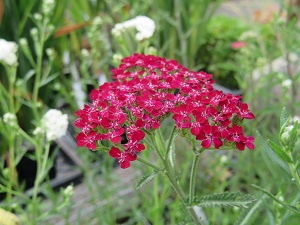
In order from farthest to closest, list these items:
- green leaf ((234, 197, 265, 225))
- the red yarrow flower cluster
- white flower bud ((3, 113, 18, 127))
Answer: white flower bud ((3, 113, 18, 127))
green leaf ((234, 197, 265, 225))
the red yarrow flower cluster

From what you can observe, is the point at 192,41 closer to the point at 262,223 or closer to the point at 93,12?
the point at 93,12

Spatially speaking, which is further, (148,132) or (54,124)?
(54,124)

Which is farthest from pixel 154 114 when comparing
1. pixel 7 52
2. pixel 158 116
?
pixel 7 52

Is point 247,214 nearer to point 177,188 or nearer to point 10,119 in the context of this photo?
point 177,188

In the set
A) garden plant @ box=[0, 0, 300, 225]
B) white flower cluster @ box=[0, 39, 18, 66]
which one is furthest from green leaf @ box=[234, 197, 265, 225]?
white flower cluster @ box=[0, 39, 18, 66]

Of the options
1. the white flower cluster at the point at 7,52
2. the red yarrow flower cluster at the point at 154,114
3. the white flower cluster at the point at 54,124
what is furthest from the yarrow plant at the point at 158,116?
the white flower cluster at the point at 7,52

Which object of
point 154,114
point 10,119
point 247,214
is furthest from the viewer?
point 10,119

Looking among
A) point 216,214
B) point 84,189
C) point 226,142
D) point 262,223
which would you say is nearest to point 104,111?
point 226,142

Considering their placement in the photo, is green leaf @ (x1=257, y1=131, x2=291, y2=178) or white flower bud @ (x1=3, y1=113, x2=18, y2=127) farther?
white flower bud @ (x1=3, y1=113, x2=18, y2=127)

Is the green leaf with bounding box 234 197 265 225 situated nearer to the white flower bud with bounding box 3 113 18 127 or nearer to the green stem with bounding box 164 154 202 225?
the green stem with bounding box 164 154 202 225
